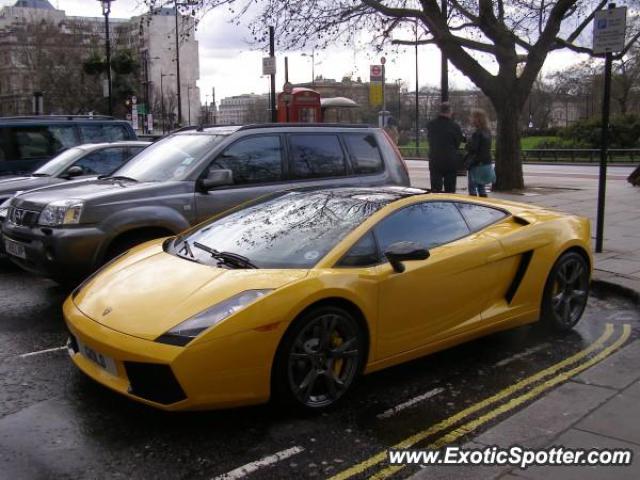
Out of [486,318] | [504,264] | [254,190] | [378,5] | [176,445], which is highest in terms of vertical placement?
[378,5]

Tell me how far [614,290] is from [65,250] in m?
5.48

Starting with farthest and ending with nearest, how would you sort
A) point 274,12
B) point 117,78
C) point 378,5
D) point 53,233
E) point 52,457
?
point 117,78 → point 274,12 → point 378,5 → point 53,233 → point 52,457

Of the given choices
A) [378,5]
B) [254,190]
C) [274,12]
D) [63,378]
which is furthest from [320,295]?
[274,12]

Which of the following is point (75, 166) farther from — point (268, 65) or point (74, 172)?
point (268, 65)

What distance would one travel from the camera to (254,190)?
22.8 ft

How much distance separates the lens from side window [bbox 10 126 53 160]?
36.6 feet

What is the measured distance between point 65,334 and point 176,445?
8.11 ft

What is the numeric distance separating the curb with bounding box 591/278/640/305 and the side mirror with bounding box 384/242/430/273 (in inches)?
135

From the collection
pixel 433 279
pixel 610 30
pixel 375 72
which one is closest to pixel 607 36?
pixel 610 30

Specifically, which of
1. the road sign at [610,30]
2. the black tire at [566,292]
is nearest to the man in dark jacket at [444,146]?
the road sign at [610,30]

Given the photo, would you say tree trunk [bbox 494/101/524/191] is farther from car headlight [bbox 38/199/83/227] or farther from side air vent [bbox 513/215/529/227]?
car headlight [bbox 38/199/83/227]

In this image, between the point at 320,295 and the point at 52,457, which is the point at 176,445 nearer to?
the point at 52,457

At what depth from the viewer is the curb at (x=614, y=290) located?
21.9 ft

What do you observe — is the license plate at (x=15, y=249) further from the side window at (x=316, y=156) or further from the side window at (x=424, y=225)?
the side window at (x=424, y=225)
